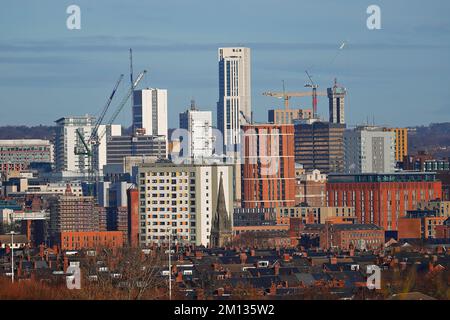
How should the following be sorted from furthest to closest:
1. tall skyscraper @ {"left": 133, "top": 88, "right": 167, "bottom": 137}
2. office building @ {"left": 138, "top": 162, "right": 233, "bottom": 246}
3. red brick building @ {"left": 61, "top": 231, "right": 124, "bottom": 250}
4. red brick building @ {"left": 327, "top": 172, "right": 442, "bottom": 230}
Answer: tall skyscraper @ {"left": 133, "top": 88, "right": 167, "bottom": 137} → red brick building @ {"left": 327, "top": 172, "right": 442, "bottom": 230} → office building @ {"left": 138, "top": 162, "right": 233, "bottom": 246} → red brick building @ {"left": 61, "top": 231, "right": 124, "bottom": 250}

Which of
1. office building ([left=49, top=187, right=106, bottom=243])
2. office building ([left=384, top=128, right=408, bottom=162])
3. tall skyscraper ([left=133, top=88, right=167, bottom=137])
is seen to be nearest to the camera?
office building ([left=49, top=187, right=106, bottom=243])

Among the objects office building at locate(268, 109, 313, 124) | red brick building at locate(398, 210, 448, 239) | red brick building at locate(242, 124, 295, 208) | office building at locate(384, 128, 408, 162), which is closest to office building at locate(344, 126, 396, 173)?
office building at locate(384, 128, 408, 162)

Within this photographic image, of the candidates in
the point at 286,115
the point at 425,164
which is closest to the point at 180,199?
the point at 425,164

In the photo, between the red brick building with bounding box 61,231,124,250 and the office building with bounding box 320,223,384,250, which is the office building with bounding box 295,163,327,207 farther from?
the red brick building with bounding box 61,231,124,250

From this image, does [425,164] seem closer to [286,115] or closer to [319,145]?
[319,145]

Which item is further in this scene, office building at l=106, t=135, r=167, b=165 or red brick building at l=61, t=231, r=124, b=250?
office building at l=106, t=135, r=167, b=165

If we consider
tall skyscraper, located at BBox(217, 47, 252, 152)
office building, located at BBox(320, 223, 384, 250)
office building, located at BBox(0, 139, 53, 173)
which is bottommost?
office building, located at BBox(320, 223, 384, 250)

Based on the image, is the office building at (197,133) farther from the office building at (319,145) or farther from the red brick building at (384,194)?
the red brick building at (384,194)
